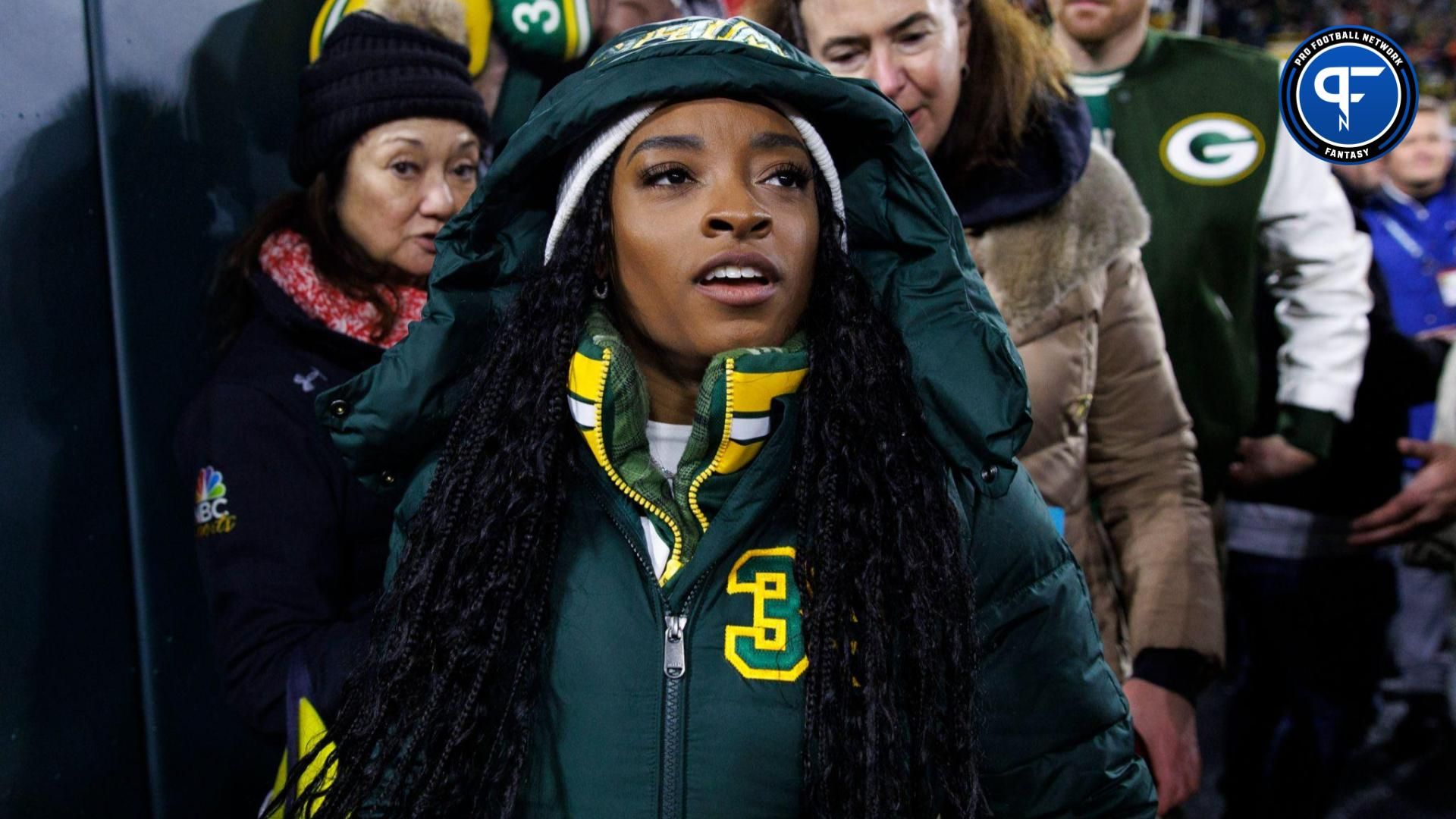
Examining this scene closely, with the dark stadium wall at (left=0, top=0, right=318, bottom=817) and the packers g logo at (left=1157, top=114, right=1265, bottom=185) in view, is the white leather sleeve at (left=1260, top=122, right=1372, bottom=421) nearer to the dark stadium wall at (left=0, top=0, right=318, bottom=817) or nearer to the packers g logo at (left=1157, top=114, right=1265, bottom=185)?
the packers g logo at (left=1157, top=114, right=1265, bottom=185)

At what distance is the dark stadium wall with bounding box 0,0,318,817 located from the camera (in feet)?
6.63

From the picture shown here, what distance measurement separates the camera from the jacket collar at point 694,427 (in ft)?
4.31

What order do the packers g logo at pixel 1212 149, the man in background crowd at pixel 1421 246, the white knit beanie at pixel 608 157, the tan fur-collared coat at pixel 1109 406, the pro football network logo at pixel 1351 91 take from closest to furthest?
1. the white knit beanie at pixel 608 157
2. the tan fur-collared coat at pixel 1109 406
3. the pro football network logo at pixel 1351 91
4. the packers g logo at pixel 1212 149
5. the man in background crowd at pixel 1421 246

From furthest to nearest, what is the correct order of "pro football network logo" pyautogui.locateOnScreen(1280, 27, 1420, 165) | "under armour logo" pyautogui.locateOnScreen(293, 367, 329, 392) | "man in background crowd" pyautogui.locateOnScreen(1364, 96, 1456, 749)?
"man in background crowd" pyautogui.locateOnScreen(1364, 96, 1456, 749) < "pro football network logo" pyautogui.locateOnScreen(1280, 27, 1420, 165) < "under armour logo" pyautogui.locateOnScreen(293, 367, 329, 392)

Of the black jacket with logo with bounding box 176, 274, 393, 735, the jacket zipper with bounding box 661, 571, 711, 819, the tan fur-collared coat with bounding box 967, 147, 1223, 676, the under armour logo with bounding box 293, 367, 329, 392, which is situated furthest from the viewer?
the tan fur-collared coat with bounding box 967, 147, 1223, 676

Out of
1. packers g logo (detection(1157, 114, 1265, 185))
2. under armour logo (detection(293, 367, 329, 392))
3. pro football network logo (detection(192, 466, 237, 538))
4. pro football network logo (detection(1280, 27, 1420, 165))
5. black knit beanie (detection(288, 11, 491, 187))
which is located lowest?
pro football network logo (detection(192, 466, 237, 538))

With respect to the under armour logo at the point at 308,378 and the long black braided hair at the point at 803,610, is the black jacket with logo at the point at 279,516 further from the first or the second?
the long black braided hair at the point at 803,610

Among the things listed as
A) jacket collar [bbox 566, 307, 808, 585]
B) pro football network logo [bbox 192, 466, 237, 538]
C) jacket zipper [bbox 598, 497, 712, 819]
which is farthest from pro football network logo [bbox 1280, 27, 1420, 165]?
pro football network logo [bbox 192, 466, 237, 538]

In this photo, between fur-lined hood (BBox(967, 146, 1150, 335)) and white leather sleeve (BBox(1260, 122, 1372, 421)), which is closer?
fur-lined hood (BBox(967, 146, 1150, 335))

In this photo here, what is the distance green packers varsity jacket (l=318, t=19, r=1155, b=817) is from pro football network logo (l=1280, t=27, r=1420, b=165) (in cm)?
121

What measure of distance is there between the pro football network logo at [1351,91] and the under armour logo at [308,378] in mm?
1858

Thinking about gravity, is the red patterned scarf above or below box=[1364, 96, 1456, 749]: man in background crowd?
above

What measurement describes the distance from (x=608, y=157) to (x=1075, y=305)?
0.98 m

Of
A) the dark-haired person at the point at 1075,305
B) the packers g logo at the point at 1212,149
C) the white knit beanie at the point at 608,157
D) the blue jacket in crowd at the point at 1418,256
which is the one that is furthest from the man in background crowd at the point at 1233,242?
the white knit beanie at the point at 608,157
